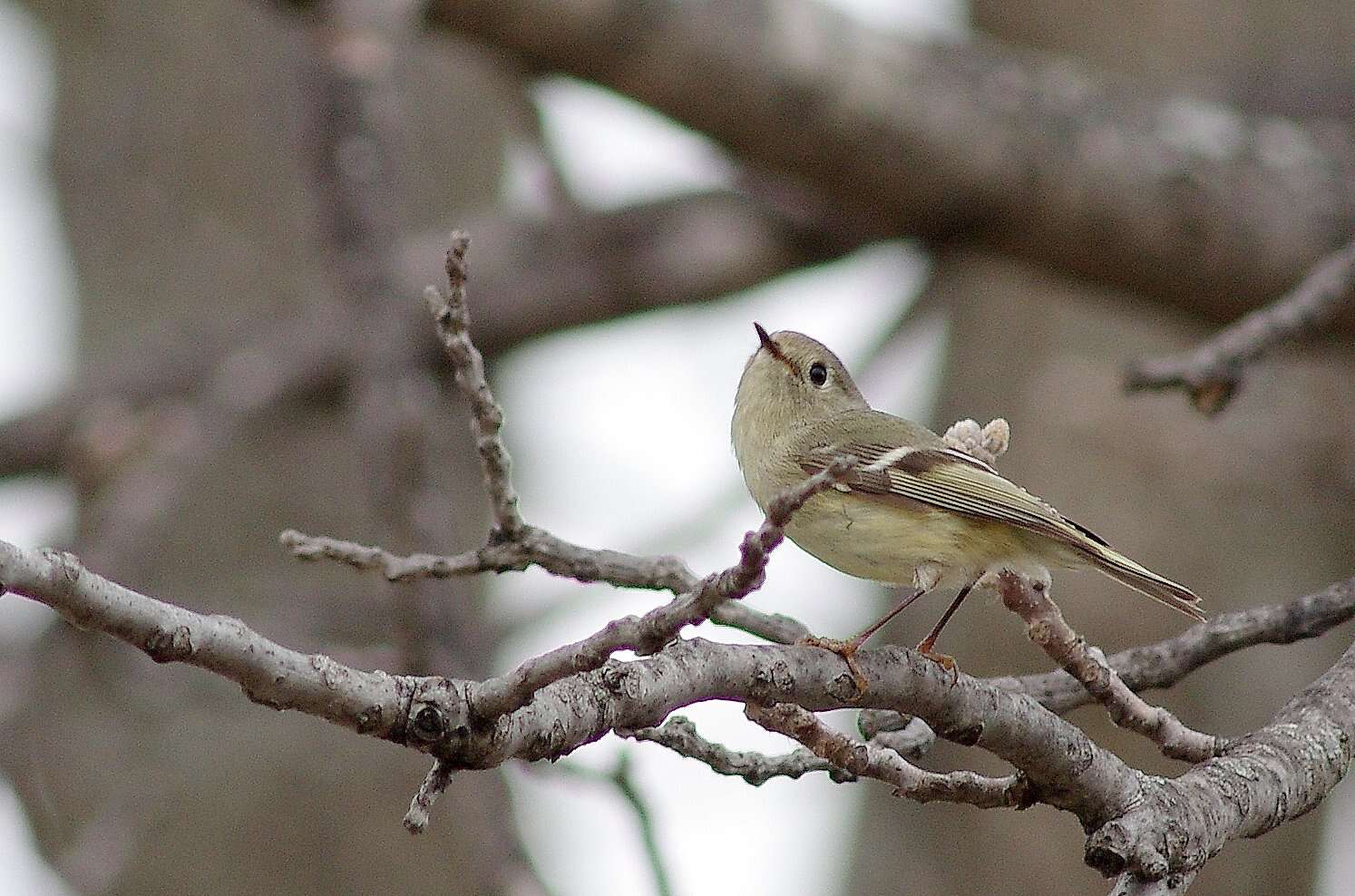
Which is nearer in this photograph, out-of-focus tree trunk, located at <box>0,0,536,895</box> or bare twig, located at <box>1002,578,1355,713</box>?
bare twig, located at <box>1002,578,1355,713</box>

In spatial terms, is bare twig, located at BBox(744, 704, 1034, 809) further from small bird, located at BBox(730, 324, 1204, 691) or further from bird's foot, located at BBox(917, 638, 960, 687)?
small bird, located at BBox(730, 324, 1204, 691)

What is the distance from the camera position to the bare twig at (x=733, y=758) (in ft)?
4.71

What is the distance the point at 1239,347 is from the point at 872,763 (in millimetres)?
1117

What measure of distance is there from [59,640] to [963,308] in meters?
2.54

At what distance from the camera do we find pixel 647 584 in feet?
5.96

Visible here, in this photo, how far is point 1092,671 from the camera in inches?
57.2

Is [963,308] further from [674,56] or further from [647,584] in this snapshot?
[647,584]

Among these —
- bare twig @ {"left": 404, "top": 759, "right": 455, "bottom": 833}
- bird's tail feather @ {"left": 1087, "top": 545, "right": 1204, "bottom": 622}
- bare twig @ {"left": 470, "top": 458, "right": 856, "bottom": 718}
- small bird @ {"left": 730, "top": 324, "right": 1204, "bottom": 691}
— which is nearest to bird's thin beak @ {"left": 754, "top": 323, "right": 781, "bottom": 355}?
small bird @ {"left": 730, "top": 324, "right": 1204, "bottom": 691}

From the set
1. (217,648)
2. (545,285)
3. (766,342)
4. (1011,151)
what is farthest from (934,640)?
(545,285)

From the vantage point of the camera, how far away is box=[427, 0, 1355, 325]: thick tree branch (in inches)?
132

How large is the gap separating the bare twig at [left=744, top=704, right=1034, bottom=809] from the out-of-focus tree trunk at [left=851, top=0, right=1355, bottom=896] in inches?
81.9

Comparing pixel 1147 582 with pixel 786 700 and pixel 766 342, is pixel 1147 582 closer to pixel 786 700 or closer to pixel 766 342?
pixel 786 700

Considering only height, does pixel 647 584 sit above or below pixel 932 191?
below

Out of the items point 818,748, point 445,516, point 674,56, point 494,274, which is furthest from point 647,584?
point 494,274
